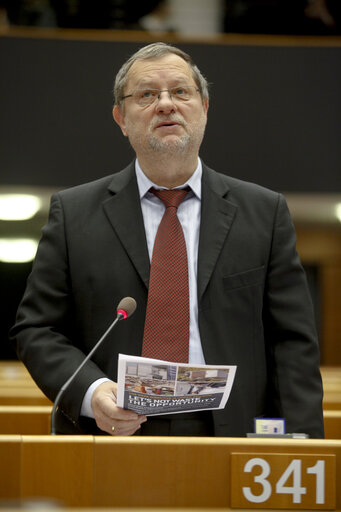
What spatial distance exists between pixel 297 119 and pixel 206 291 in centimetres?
404

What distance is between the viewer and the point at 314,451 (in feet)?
5.77

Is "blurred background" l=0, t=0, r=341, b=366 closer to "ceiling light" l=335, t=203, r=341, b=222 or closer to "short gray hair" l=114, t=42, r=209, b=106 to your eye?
"ceiling light" l=335, t=203, r=341, b=222

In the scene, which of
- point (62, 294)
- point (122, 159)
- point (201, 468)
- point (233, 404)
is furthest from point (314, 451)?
point (122, 159)

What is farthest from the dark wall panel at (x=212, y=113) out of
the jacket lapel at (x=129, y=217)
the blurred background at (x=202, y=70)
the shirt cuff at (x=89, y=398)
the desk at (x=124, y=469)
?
the desk at (x=124, y=469)

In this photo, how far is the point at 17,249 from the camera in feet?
28.9

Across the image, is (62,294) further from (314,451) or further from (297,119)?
(297,119)

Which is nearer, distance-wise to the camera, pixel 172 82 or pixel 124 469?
pixel 124 469

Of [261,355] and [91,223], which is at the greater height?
[91,223]

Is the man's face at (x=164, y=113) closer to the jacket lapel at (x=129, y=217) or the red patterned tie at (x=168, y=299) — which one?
the jacket lapel at (x=129, y=217)

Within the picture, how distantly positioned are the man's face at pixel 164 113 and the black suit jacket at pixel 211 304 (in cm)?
17

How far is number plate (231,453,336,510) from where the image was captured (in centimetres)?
170

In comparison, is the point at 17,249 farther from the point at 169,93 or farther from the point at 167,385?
the point at 167,385

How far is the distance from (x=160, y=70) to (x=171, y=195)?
1.26ft

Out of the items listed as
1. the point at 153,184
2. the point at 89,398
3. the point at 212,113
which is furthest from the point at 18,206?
the point at 89,398
